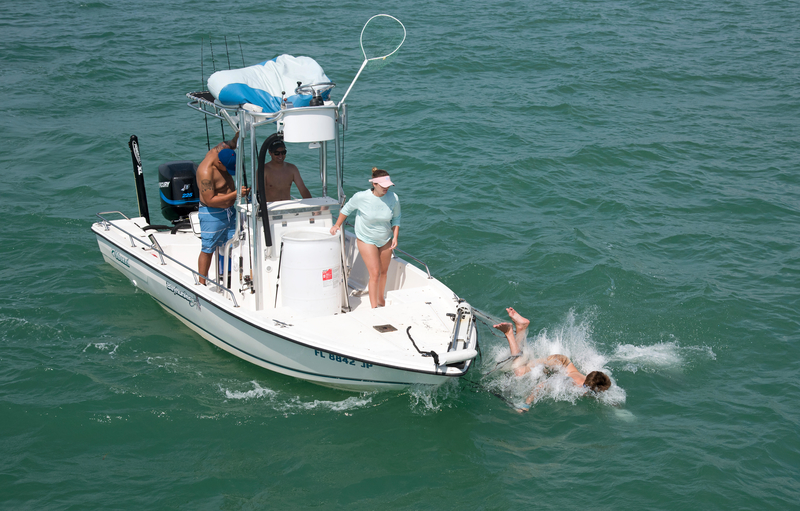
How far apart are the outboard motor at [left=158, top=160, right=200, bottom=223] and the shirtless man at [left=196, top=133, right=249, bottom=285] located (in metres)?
1.89

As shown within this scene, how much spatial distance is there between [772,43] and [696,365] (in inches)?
666

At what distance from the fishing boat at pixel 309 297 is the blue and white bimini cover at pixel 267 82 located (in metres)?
0.04

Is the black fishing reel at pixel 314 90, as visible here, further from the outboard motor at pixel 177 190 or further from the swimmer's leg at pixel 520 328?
the outboard motor at pixel 177 190

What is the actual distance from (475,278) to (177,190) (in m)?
4.51

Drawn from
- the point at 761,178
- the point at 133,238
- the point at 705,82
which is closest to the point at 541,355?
the point at 133,238

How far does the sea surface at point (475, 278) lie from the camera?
656 centimetres

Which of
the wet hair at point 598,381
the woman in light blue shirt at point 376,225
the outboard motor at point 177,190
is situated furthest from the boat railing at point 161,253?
the wet hair at point 598,381

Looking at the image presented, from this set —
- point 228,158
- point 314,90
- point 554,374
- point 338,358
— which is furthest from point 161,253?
point 554,374

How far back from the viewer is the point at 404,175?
13.9m

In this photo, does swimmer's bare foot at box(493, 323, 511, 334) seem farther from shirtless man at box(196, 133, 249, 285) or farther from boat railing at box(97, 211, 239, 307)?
shirtless man at box(196, 133, 249, 285)

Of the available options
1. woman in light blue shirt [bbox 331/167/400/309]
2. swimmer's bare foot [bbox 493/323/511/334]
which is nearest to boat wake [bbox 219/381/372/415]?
woman in light blue shirt [bbox 331/167/400/309]

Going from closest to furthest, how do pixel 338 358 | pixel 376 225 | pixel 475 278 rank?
pixel 338 358
pixel 376 225
pixel 475 278

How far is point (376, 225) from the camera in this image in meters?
7.84

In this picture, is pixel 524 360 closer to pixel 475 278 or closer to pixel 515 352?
pixel 515 352
